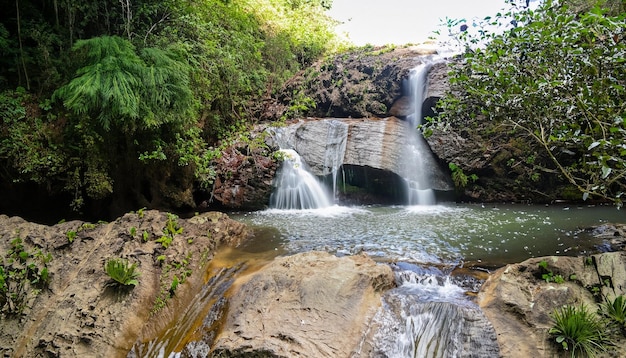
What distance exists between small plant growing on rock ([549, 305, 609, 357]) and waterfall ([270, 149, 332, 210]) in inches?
300

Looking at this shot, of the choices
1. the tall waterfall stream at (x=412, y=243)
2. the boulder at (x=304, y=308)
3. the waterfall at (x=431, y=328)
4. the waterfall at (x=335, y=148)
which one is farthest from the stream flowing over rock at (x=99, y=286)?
the waterfall at (x=335, y=148)

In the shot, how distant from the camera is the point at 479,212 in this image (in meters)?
8.91

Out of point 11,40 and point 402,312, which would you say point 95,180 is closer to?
point 11,40

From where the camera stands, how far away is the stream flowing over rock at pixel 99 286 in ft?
11.2

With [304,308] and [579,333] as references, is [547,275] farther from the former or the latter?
[304,308]

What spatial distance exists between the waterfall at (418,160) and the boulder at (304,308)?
6652 mm

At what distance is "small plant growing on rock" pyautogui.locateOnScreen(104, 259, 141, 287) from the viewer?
3.96 m

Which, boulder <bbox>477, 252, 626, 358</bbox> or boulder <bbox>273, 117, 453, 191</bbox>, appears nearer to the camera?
boulder <bbox>477, 252, 626, 358</bbox>

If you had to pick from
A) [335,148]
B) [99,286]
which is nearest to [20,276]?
[99,286]

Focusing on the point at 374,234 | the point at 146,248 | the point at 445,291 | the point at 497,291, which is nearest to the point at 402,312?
the point at 445,291

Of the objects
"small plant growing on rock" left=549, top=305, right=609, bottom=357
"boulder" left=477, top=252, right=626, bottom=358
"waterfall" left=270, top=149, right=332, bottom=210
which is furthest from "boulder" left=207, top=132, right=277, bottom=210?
"small plant growing on rock" left=549, top=305, right=609, bottom=357

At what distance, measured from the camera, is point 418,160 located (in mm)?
10820

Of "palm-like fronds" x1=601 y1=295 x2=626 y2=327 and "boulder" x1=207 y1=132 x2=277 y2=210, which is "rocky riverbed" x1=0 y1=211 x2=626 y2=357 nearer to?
"palm-like fronds" x1=601 y1=295 x2=626 y2=327

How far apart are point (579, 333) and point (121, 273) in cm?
487
